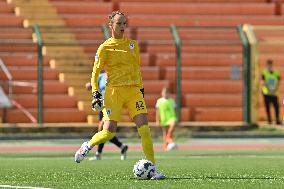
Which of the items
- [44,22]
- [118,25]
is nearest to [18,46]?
[44,22]

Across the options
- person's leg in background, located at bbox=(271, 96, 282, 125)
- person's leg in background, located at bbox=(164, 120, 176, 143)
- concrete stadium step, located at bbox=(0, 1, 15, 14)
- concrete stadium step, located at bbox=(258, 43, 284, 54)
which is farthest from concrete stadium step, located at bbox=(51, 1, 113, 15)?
person's leg in background, located at bbox=(164, 120, 176, 143)

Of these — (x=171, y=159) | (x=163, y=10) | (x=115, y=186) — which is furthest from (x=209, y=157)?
(x=163, y=10)

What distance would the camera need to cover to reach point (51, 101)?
3381 centimetres

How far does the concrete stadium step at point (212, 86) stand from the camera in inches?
1380

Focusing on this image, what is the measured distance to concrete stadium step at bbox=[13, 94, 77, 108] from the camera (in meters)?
33.6

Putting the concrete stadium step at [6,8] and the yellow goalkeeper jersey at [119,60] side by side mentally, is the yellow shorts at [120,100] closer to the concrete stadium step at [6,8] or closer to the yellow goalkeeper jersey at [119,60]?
the yellow goalkeeper jersey at [119,60]

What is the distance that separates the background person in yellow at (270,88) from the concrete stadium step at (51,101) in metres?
6.01

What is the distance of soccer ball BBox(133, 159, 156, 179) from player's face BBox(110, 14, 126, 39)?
1.75 m

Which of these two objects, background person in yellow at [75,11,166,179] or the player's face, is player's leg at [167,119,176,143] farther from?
the player's face

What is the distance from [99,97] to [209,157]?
732cm

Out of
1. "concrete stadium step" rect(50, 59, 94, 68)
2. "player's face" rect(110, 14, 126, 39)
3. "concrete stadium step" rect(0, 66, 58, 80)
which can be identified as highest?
Result: "concrete stadium step" rect(50, 59, 94, 68)

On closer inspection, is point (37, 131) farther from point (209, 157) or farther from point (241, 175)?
point (241, 175)

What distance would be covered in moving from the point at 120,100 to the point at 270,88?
20.4 m

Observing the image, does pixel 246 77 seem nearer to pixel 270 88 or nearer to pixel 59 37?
pixel 270 88
